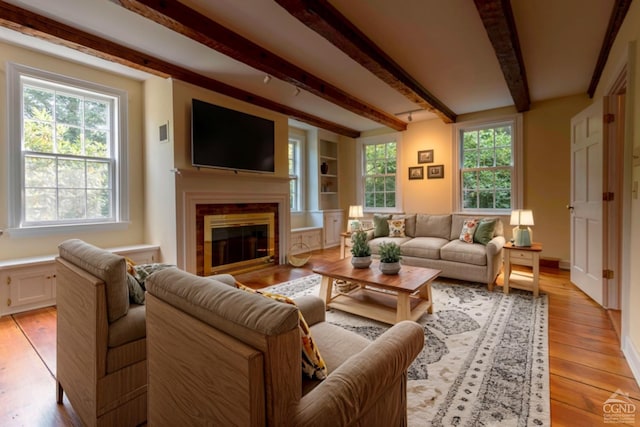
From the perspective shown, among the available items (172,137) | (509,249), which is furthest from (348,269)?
(172,137)

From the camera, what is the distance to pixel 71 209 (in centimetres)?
351

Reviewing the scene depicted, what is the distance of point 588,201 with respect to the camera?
127 inches

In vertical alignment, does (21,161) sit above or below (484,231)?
above

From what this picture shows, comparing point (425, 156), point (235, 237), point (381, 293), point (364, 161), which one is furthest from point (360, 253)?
point (364, 161)

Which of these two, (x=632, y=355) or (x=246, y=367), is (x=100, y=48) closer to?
(x=246, y=367)

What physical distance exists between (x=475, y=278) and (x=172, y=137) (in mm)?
3999

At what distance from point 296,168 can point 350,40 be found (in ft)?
12.3

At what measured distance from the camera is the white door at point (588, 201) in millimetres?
3002

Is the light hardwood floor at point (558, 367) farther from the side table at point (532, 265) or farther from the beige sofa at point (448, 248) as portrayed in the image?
the beige sofa at point (448, 248)

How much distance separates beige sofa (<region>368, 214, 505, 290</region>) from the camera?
3611 millimetres

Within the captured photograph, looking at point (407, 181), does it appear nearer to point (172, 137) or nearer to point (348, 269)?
point (348, 269)

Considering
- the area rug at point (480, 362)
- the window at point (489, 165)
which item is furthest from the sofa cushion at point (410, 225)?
the area rug at point (480, 362)

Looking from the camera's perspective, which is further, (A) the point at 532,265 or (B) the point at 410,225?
(B) the point at 410,225

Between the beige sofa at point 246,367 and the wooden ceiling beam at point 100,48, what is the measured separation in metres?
2.84
